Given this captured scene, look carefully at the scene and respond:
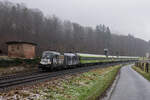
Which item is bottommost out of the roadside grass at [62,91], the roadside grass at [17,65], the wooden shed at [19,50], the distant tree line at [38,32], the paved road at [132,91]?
the paved road at [132,91]

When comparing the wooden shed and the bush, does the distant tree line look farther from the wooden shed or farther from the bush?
the bush

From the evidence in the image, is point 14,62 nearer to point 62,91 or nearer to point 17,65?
point 17,65

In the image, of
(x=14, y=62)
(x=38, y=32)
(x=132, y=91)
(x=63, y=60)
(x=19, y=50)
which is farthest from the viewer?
(x=38, y=32)

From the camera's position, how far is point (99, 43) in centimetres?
12431

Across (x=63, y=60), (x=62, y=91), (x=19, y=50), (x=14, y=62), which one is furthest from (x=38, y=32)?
(x=62, y=91)

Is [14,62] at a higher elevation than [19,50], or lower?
lower

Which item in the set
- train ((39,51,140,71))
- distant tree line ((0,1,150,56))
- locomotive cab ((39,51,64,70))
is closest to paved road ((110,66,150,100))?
locomotive cab ((39,51,64,70))

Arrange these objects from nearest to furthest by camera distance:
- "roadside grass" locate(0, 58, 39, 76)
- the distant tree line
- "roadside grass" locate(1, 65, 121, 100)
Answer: "roadside grass" locate(1, 65, 121, 100) < "roadside grass" locate(0, 58, 39, 76) < the distant tree line

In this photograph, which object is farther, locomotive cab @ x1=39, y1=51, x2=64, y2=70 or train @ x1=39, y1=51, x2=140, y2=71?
train @ x1=39, y1=51, x2=140, y2=71

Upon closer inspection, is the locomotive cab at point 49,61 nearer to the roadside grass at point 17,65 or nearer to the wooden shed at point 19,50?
the roadside grass at point 17,65

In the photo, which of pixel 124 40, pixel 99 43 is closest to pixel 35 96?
pixel 99 43

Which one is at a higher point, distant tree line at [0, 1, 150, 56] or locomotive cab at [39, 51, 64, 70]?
distant tree line at [0, 1, 150, 56]

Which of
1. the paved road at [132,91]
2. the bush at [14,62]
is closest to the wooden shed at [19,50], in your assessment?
the bush at [14,62]

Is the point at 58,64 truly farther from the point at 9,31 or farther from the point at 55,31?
the point at 55,31
